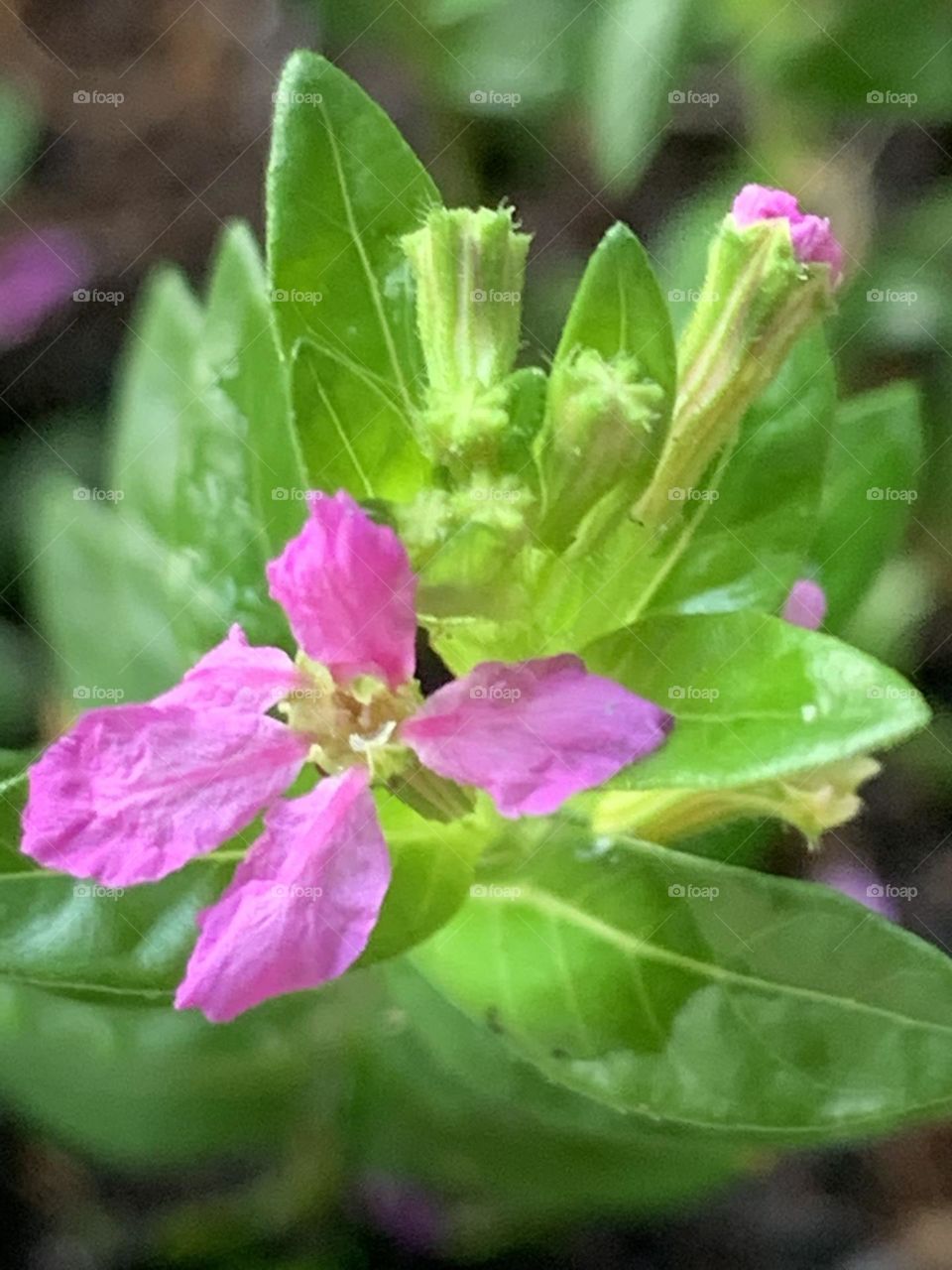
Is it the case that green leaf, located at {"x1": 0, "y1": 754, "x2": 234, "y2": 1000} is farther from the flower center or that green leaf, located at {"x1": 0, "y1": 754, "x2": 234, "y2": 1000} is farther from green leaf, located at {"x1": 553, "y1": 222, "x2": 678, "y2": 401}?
green leaf, located at {"x1": 553, "y1": 222, "x2": 678, "y2": 401}

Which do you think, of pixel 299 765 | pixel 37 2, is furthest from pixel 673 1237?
pixel 37 2

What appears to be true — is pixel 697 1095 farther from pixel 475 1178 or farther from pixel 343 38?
pixel 343 38

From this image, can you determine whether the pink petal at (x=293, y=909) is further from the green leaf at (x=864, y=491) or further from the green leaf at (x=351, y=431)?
the green leaf at (x=864, y=491)

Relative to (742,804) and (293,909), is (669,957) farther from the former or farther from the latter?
(293,909)

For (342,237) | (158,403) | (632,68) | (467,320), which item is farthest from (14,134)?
(467,320)

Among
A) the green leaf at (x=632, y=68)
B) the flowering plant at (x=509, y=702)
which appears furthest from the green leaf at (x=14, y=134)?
the flowering plant at (x=509, y=702)

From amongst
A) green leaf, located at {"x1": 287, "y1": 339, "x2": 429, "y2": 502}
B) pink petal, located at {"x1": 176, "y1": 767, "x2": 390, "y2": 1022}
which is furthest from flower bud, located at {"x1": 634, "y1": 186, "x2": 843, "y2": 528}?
pink petal, located at {"x1": 176, "y1": 767, "x2": 390, "y2": 1022}

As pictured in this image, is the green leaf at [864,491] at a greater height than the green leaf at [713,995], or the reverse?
the green leaf at [864,491]
